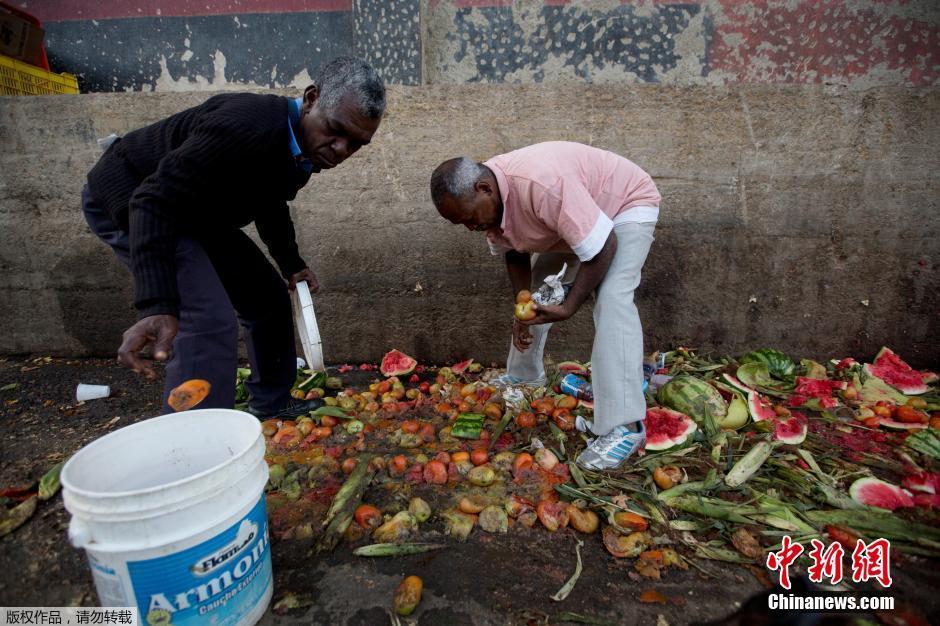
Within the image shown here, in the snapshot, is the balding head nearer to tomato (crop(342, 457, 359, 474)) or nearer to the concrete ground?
tomato (crop(342, 457, 359, 474))

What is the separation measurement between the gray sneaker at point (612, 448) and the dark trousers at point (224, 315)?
77.6 inches

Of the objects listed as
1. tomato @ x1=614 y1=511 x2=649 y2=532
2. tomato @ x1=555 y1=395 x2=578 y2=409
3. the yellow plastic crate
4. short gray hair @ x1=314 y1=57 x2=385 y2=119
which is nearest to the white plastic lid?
short gray hair @ x1=314 y1=57 x2=385 y2=119

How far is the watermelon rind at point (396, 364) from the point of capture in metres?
3.94

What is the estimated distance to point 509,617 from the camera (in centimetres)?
173

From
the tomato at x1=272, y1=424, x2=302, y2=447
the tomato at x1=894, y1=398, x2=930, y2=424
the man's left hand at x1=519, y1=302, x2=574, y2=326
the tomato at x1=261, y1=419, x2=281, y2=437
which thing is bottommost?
the tomato at x1=894, y1=398, x2=930, y2=424

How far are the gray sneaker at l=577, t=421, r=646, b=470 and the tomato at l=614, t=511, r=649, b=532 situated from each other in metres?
0.44

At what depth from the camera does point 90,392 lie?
12.0ft

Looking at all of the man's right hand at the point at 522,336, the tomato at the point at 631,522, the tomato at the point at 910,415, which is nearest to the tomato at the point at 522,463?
the tomato at the point at 631,522

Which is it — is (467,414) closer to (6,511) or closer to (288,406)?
(288,406)

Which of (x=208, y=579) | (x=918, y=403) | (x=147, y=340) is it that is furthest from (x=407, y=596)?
(x=918, y=403)

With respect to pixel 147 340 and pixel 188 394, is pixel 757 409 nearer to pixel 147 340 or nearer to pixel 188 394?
pixel 188 394

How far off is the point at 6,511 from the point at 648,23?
21.2ft

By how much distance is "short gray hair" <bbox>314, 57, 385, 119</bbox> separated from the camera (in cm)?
224

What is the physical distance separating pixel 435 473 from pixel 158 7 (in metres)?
6.20
